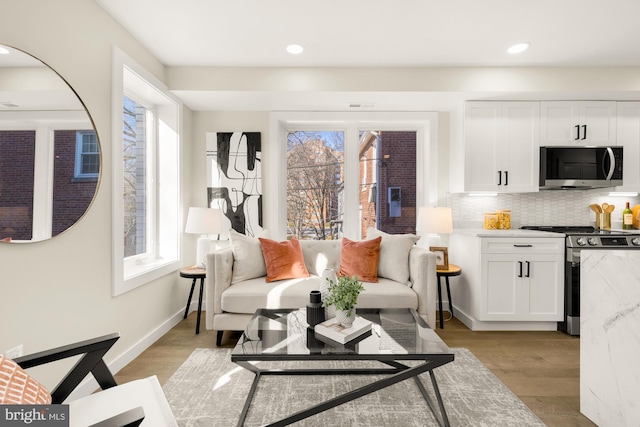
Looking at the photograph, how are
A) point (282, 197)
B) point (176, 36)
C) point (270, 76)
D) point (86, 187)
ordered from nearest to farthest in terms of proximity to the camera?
point (86, 187), point (176, 36), point (270, 76), point (282, 197)

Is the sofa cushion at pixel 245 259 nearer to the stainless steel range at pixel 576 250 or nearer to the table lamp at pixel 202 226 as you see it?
the table lamp at pixel 202 226

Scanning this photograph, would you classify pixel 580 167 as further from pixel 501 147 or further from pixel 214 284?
pixel 214 284

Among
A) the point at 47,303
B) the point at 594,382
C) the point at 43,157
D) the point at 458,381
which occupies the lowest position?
the point at 458,381

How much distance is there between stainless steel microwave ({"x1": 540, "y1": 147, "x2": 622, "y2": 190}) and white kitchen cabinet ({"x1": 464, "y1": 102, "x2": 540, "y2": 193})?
13 cm

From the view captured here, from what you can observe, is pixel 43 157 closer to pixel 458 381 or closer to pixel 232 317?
pixel 232 317

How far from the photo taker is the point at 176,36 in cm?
272

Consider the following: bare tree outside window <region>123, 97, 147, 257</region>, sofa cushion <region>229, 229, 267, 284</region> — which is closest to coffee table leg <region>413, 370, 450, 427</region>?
sofa cushion <region>229, 229, 267, 284</region>

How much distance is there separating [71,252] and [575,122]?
4438mm

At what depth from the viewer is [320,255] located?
3.37 meters

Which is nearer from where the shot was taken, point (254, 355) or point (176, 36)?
point (254, 355)

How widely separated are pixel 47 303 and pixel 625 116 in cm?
506

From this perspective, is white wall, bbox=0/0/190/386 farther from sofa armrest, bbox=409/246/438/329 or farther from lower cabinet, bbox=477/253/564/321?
lower cabinet, bbox=477/253/564/321

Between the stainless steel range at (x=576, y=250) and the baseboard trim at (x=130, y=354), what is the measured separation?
3.69 m

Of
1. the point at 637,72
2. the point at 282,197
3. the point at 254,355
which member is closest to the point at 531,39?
the point at 637,72
